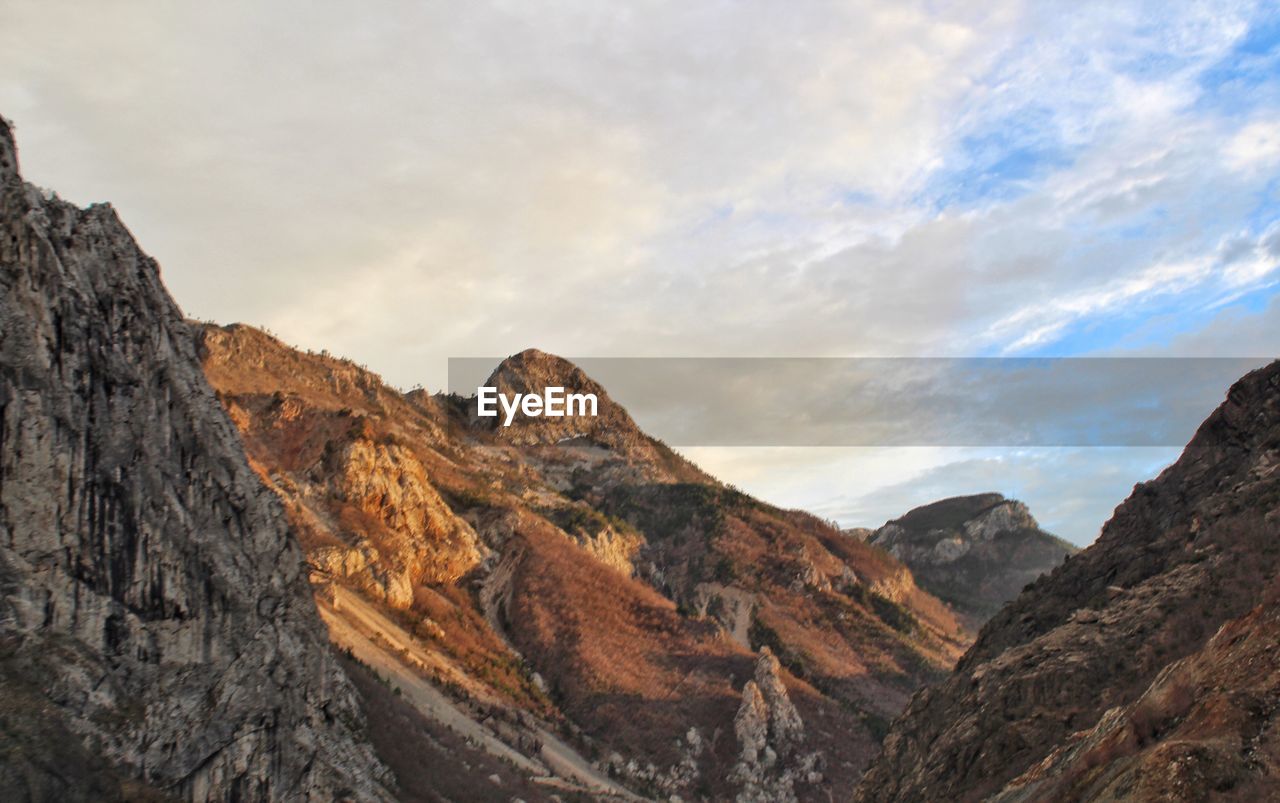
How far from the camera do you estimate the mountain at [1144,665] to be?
16719 mm

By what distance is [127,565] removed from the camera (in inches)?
1353

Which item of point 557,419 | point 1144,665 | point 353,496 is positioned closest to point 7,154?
point 1144,665

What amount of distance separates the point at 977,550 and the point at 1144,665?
152211 mm

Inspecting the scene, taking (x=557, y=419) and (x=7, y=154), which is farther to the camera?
(x=557, y=419)

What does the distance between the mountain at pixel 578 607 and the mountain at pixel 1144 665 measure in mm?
30436

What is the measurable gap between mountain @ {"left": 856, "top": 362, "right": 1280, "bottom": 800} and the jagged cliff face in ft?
76.5

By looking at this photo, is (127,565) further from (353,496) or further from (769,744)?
(769,744)

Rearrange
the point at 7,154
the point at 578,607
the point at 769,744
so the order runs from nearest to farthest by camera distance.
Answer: the point at 7,154
the point at 769,744
the point at 578,607

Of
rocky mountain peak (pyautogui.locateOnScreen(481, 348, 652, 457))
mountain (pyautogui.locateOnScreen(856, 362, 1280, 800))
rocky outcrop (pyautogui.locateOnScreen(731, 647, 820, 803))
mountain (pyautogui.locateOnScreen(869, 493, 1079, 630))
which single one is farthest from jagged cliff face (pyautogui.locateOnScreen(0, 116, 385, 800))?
mountain (pyautogui.locateOnScreen(869, 493, 1079, 630))

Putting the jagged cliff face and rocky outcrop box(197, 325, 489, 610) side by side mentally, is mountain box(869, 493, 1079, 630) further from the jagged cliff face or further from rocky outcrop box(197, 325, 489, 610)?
the jagged cliff face

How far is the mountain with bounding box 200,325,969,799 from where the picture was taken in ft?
235

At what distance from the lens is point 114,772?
2952 cm

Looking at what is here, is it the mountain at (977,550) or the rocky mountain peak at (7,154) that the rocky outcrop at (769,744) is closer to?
the rocky mountain peak at (7,154)

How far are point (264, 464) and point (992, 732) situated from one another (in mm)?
61697
